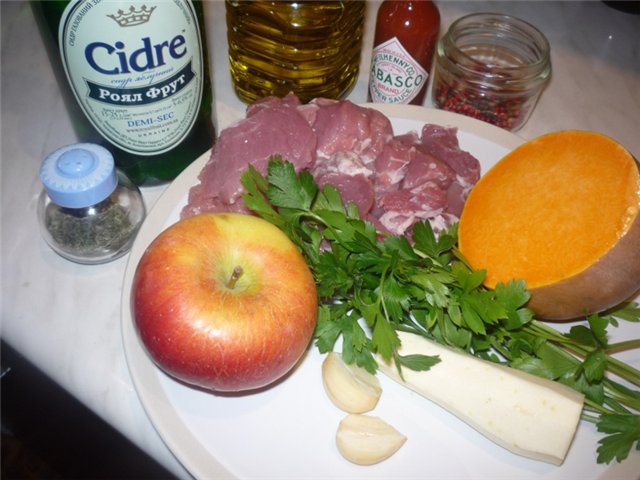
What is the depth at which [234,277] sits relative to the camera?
2.25 feet

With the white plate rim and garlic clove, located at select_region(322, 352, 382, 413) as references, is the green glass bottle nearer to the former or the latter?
the white plate rim

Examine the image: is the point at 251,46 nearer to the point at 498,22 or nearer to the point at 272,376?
the point at 498,22

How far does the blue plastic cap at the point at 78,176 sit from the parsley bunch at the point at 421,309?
207 mm

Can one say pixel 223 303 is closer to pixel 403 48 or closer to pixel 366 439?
pixel 366 439

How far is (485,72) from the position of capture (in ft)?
3.49

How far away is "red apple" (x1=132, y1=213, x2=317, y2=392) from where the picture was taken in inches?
25.8

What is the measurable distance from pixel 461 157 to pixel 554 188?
0.59 feet

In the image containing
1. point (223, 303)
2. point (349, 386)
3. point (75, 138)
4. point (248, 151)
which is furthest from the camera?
point (75, 138)

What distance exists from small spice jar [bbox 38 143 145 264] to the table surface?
0.05 m

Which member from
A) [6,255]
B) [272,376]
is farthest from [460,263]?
[6,255]

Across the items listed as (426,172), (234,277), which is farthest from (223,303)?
(426,172)

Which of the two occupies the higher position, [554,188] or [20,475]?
[554,188]

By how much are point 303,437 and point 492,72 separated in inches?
29.4

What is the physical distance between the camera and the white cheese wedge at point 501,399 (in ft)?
2.39
